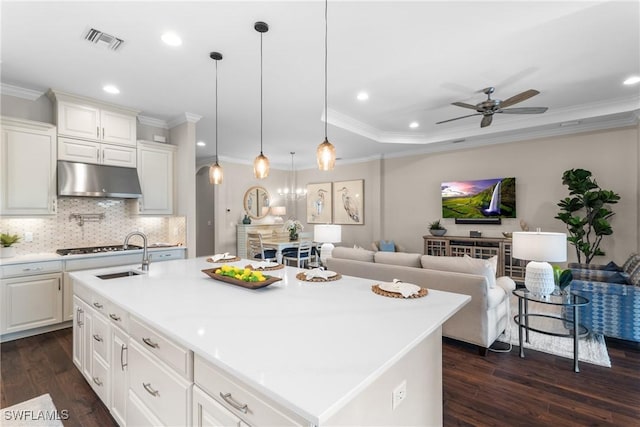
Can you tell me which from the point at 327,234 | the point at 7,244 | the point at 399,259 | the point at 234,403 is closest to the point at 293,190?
the point at 327,234

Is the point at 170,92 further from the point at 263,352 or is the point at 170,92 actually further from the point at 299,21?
the point at 263,352

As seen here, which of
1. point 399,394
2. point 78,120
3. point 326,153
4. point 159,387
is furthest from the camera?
point 78,120

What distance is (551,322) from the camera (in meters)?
3.56

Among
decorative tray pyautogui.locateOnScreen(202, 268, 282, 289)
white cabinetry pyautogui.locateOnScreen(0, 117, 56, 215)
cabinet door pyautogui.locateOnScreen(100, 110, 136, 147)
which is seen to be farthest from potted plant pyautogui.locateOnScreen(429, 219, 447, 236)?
white cabinetry pyautogui.locateOnScreen(0, 117, 56, 215)

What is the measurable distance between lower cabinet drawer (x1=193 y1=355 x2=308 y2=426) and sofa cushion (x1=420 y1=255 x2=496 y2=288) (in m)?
2.44

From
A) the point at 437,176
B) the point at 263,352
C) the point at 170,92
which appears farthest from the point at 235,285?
the point at 437,176

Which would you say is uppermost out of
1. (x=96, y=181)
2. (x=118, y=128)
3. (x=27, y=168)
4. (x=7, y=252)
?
(x=118, y=128)

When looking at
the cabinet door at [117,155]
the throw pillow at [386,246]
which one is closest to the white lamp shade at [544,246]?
the throw pillow at [386,246]

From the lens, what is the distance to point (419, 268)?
3.10 m

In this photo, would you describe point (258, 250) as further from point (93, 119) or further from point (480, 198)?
point (480, 198)

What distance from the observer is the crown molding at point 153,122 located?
439cm

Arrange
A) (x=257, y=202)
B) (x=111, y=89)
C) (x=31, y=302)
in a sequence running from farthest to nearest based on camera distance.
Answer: (x=257, y=202)
(x=111, y=89)
(x=31, y=302)

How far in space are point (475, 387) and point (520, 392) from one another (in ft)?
1.01

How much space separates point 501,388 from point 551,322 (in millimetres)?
1855
